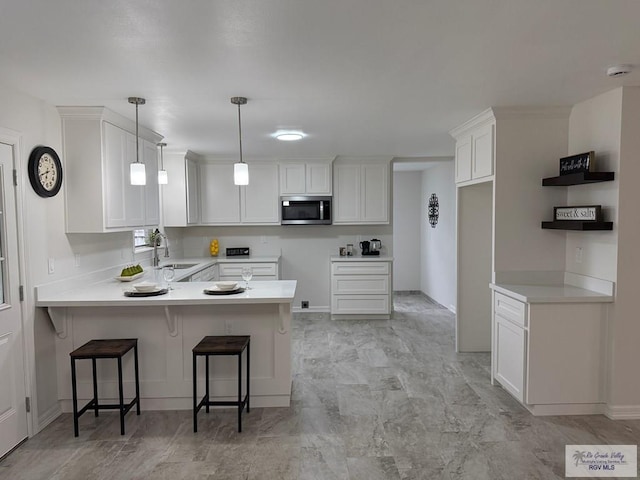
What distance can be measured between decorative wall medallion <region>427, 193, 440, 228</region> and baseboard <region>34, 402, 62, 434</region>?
5.74m

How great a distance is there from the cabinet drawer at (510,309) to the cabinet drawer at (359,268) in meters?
2.46

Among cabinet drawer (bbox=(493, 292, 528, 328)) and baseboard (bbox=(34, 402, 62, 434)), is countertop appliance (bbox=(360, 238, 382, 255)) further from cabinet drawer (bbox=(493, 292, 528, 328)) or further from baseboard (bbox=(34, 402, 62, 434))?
baseboard (bbox=(34, 402, 62, 434))

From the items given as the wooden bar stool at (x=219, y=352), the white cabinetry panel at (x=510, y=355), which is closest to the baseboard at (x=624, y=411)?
the white cabinetry panel at (x=510, y=355)

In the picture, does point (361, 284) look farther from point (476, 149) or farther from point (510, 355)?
point (510, 355)

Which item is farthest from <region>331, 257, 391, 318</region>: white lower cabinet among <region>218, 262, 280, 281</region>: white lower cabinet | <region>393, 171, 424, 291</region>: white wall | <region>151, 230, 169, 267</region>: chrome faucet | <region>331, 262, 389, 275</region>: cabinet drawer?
<region>151, 230, 169, 267</region>: chrome faucet

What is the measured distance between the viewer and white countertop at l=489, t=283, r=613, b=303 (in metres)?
3.09

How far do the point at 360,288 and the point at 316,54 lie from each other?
427cm

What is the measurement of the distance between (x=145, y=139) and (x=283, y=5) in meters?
2.89

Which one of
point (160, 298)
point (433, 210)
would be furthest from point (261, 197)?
point (160, 298)

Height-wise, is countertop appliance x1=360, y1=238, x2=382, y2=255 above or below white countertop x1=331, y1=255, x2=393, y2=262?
above

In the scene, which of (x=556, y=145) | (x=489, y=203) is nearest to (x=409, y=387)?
(x=489, y=203)

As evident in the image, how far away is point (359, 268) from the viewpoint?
6105mm

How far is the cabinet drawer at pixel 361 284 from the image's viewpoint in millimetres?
6121

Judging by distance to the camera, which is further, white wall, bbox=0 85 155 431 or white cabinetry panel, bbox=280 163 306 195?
white cabinetry panel, bbox=280 163 306 195
